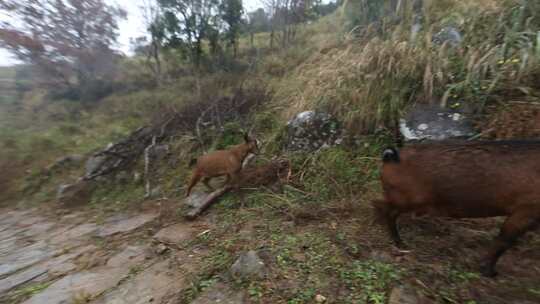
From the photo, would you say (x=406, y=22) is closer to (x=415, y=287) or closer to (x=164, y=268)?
(x=415, y=287)

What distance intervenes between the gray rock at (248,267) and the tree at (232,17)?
8.75 meters

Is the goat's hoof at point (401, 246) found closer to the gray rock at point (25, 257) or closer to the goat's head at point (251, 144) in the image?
the goat's head at point (251, 144)

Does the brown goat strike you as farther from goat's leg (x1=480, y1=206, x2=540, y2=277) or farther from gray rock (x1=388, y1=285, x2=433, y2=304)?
gray rock (x1=388, y1=285, x2=433, y2=304)

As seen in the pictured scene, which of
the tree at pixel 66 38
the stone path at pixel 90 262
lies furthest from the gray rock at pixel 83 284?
the tree at pixel 66 38

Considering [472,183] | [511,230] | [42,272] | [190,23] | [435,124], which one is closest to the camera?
[511,230]

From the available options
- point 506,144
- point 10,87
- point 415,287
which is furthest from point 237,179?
point 10,87

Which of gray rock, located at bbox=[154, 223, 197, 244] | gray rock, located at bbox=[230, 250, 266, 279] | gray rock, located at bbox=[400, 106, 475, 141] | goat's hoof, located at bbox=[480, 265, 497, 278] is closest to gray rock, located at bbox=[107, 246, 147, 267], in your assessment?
gray rock, located at bbox=[154, 223, 197, 244]

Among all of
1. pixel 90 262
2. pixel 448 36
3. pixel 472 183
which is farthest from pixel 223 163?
pixel 448 36

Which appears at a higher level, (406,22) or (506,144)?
(406,22)

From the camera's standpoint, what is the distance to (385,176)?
2182 millimetres

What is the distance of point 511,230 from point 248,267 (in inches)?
70.5

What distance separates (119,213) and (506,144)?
4863 mm

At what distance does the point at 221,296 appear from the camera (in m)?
2.08

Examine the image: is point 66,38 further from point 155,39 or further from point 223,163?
point 223,163
